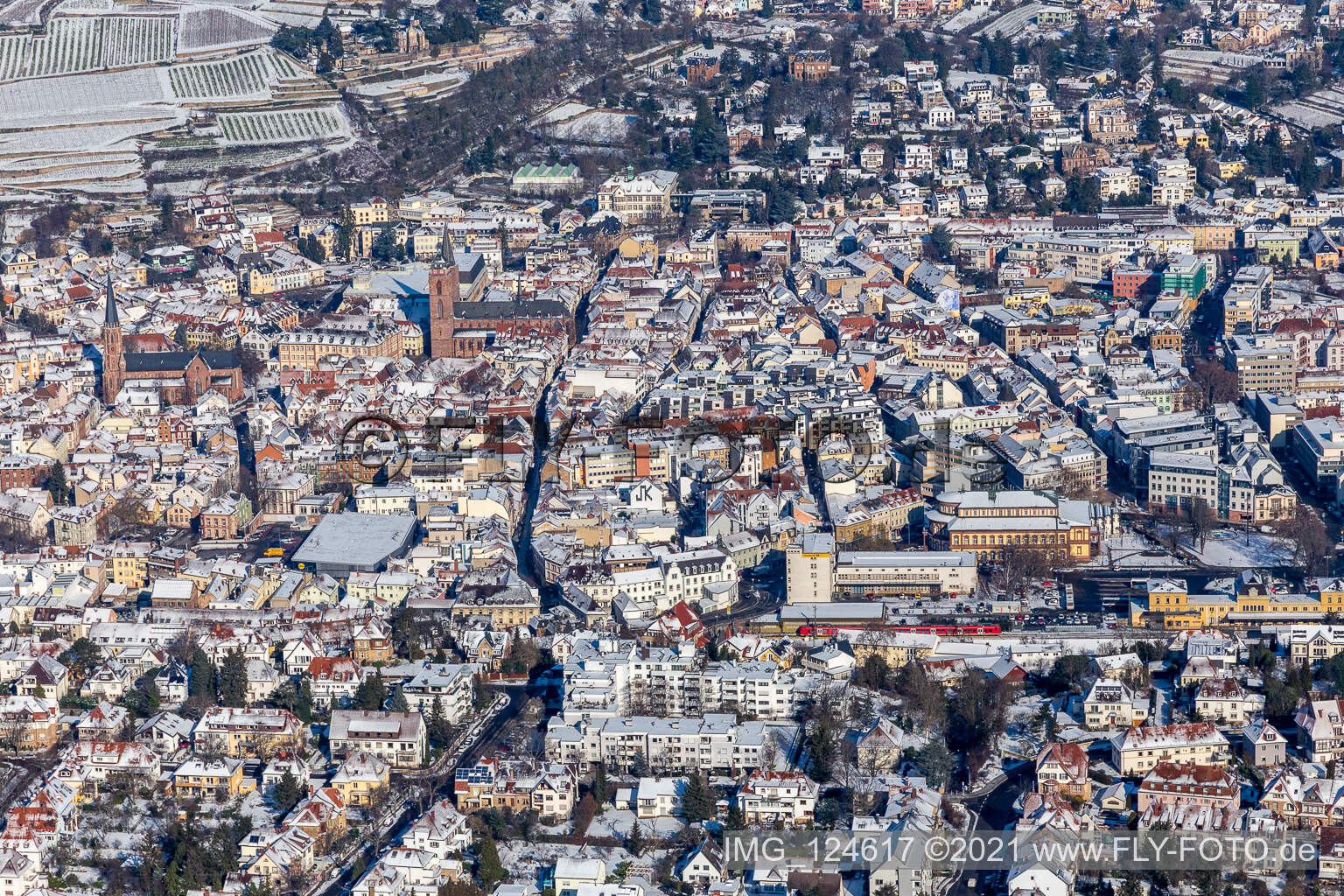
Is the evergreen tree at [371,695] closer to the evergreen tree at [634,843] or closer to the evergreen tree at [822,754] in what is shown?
the evergreen tree at [634,843]

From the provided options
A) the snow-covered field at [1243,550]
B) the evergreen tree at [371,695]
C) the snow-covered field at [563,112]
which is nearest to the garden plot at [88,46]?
the snow-covered field at [563,112]

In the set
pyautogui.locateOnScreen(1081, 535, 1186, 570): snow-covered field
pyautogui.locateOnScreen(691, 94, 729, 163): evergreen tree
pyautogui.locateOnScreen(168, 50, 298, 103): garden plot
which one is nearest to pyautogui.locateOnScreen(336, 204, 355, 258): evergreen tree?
pyautogui.locateOnScreen(691, 94, 729, 163): evergreen tree

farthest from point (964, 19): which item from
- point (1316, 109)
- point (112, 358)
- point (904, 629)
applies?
point (904, 629)

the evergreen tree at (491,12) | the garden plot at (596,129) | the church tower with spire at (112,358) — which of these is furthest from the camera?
the evergreen tree at (491,12)

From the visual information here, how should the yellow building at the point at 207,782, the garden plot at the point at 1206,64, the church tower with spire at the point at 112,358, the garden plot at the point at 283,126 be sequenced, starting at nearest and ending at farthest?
the yellow building at the point at 207,782, the church tower with spire at the point at 112,358, the garden plot at the point at 283,126, the garden plot at the point at 1206,64

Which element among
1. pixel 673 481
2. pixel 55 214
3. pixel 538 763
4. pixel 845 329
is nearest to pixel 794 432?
pixel 673 481
